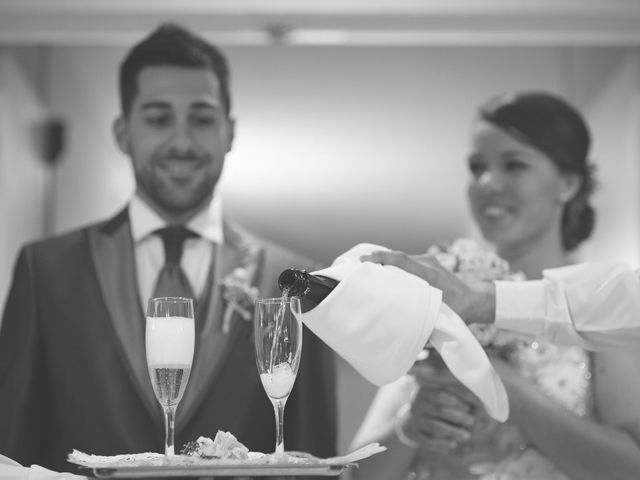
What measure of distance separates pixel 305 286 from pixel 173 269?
1.13 meters

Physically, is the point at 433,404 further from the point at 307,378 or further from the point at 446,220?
the point at 446,220

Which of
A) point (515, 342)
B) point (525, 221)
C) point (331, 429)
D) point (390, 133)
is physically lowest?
point (331, 429)

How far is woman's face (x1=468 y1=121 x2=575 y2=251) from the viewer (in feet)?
11.7

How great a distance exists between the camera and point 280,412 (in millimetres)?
2311

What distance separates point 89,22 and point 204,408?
1.84 metres

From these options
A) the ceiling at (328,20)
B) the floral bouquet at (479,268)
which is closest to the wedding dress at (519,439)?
the floral bouquet at (479,268)

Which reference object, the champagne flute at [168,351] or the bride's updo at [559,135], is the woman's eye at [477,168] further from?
the champagne flute at [168,351]

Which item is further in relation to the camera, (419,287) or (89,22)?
(89,22)

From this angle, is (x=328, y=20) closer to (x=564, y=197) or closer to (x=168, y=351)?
(x=564, y=197)

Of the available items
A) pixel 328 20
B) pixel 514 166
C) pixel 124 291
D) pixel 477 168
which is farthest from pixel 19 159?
pixel 514 166

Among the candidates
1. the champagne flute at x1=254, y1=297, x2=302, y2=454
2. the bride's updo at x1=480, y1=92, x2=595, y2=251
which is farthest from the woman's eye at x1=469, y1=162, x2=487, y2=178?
the champagne flute at x1=254, y1=297, x2=302, y2=454

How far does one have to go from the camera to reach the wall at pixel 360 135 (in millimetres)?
4258

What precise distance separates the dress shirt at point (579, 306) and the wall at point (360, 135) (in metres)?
1.62

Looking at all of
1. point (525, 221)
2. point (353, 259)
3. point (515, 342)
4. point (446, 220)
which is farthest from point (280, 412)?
point (446, 220)
